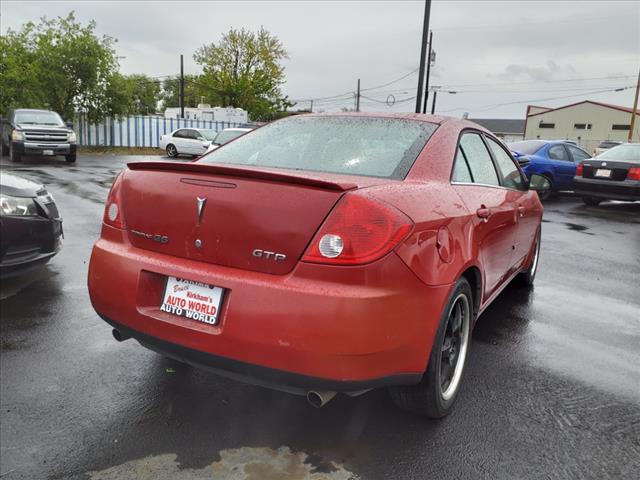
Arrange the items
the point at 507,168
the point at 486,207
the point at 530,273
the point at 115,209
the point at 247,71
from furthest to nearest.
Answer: the point at 247,71, the point at 530,273, the point at 507,168, the point at 486,207, the point at 115,209

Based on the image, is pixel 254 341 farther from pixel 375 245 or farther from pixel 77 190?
pixel 77 190

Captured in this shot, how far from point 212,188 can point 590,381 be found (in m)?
2.58

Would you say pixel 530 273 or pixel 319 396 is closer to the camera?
pixel 319 396

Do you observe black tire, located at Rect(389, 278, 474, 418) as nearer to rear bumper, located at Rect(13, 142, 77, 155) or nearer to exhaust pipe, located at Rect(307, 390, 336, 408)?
exhaust pipe, located at Rect(307, 390, 336, 408)

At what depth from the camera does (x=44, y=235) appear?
177 inches

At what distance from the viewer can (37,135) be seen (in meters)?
17.0

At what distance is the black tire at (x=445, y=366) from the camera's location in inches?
95.8

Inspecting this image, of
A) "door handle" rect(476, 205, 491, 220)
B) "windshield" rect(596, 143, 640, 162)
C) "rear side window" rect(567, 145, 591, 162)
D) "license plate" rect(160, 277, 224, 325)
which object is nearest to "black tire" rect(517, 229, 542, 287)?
"door handle" rect(476, 205, 491, 220)

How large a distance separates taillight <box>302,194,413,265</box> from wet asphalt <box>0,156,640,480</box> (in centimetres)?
96

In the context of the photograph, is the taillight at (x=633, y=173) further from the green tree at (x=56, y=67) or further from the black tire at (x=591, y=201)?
the green tree at (x=56, y=67)

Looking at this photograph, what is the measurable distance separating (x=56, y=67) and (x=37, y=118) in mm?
7936

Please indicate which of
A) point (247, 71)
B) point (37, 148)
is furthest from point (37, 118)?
point (247, 71)

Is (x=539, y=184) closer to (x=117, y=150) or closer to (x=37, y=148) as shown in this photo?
(x=37, y=148)

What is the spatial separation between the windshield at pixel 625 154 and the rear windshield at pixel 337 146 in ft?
32.6
